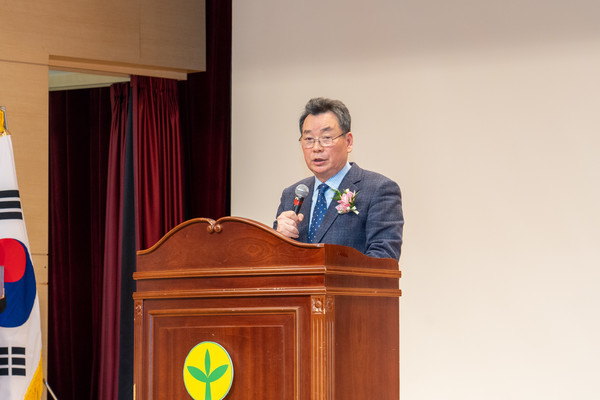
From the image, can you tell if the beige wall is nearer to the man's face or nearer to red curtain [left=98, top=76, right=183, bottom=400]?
→ red curtain [left=98, top=76, right=183, bottom=400]

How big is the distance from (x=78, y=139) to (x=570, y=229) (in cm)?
339

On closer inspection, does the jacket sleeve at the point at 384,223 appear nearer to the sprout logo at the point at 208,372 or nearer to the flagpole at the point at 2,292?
the sprout logo at the point at 208,372

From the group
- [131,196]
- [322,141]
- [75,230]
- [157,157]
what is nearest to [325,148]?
[322,141]

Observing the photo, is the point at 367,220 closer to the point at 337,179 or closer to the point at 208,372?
the point at 337,179

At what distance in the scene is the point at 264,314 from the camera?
2.14m

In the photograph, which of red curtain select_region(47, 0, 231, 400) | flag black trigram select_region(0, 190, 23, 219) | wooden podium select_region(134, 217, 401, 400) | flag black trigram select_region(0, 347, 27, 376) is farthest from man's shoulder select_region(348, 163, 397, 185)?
red curtain select_region(47, 0, 231, 400)

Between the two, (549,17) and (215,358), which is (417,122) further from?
(215,358)

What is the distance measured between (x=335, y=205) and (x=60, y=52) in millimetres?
2585

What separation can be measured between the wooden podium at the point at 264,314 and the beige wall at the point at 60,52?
7.77ft

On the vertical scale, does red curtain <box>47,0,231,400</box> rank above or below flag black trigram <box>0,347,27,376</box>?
above

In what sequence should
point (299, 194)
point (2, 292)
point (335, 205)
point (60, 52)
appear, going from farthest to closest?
1. point (60, 52)
2. point (2, 292)
3. point (335, 205)
4. point (299, 194)

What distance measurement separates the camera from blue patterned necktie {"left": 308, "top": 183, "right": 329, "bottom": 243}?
110 inches

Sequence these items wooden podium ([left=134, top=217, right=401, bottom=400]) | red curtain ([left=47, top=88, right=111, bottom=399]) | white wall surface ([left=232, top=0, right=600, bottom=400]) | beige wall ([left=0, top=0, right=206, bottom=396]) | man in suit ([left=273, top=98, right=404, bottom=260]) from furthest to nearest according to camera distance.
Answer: red curtain ([left=47, top=88, right=111, bottom=399])
beige wall ([left=0, top=0, right=206, bottom=396])
white wall surface ([left=232, top=0, right=600, bottom=400])
man in suit ([left=273, top=98, right=404, bottom=260])
wooden podium ([left=134, top=217, right=401, bottom=400])

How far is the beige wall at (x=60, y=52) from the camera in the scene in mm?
4488
